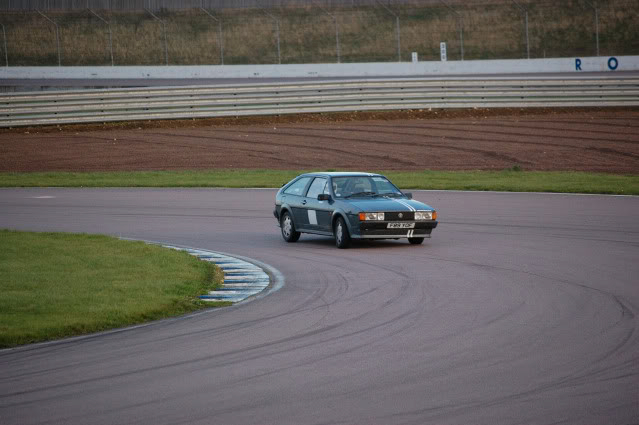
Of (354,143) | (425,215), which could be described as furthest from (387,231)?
(354,143)

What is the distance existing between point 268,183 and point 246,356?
2068cm

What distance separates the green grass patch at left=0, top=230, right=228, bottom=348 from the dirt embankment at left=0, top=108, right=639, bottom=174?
15.1m

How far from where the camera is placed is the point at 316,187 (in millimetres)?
18234

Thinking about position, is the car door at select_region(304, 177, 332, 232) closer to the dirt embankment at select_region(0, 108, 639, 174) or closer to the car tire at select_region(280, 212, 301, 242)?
the car tire at select_region(280, 212, 301, 242)

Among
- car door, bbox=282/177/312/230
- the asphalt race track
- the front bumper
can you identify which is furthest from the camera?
car door, bbox=282/177/312/230

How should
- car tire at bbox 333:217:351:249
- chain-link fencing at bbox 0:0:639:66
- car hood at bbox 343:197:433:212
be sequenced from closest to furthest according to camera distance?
1. car hood at bbox 343:197:433:212
2. car tire at bbox 333:217:351:249
3. chain-link fencing at bbox 0:0:639:66

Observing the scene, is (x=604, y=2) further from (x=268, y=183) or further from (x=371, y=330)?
(x=371, y=330)

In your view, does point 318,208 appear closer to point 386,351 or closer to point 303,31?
point 386,351

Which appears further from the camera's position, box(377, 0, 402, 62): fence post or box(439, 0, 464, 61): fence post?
box(439, 0, 464, 61): fence post

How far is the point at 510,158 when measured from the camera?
31.5m

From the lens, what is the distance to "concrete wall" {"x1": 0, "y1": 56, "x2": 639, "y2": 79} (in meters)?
46.7

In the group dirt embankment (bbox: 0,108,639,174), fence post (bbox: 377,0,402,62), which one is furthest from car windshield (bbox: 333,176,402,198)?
fence post (bbox: 377,0,402,62)

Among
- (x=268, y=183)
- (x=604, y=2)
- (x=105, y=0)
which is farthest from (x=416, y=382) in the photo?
(x=604, y=2)

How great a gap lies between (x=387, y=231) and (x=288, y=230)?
2197 millimetres
